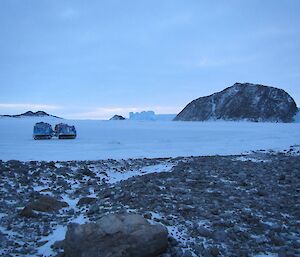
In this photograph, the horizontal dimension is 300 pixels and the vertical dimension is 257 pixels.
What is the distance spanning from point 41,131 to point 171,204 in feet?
70.3

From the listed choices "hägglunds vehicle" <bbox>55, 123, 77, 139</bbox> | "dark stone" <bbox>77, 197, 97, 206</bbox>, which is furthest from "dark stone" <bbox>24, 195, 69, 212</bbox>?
"hägglunds vehicle" <bbox>55, 123, 77, 139</bbox>

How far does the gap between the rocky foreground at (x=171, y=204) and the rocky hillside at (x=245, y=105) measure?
310 feet

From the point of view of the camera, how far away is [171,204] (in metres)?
8.95

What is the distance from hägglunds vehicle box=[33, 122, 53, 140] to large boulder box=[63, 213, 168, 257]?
2311 centimetres

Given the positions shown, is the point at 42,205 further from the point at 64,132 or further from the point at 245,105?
the point at 245,105

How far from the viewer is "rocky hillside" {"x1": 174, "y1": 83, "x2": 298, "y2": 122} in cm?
10656

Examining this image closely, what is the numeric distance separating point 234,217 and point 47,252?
3.93m

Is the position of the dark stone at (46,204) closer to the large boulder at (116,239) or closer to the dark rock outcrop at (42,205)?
the dark rock outcrop at (42,205)

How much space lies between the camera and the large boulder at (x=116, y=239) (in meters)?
6.08

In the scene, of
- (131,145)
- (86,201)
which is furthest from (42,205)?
(131,145)

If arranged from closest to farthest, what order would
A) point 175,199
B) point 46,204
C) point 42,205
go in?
point 42,205 → point 46,204 → point 175,199

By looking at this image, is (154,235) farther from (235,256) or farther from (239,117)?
(239,117)

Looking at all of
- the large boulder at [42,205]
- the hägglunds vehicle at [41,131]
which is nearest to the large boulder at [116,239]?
the large boulder at [42,205]

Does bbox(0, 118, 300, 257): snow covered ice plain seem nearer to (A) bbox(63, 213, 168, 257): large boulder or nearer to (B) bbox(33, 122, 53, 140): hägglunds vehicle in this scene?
(A) bbox(63, 213, 168, 257): large boulder
